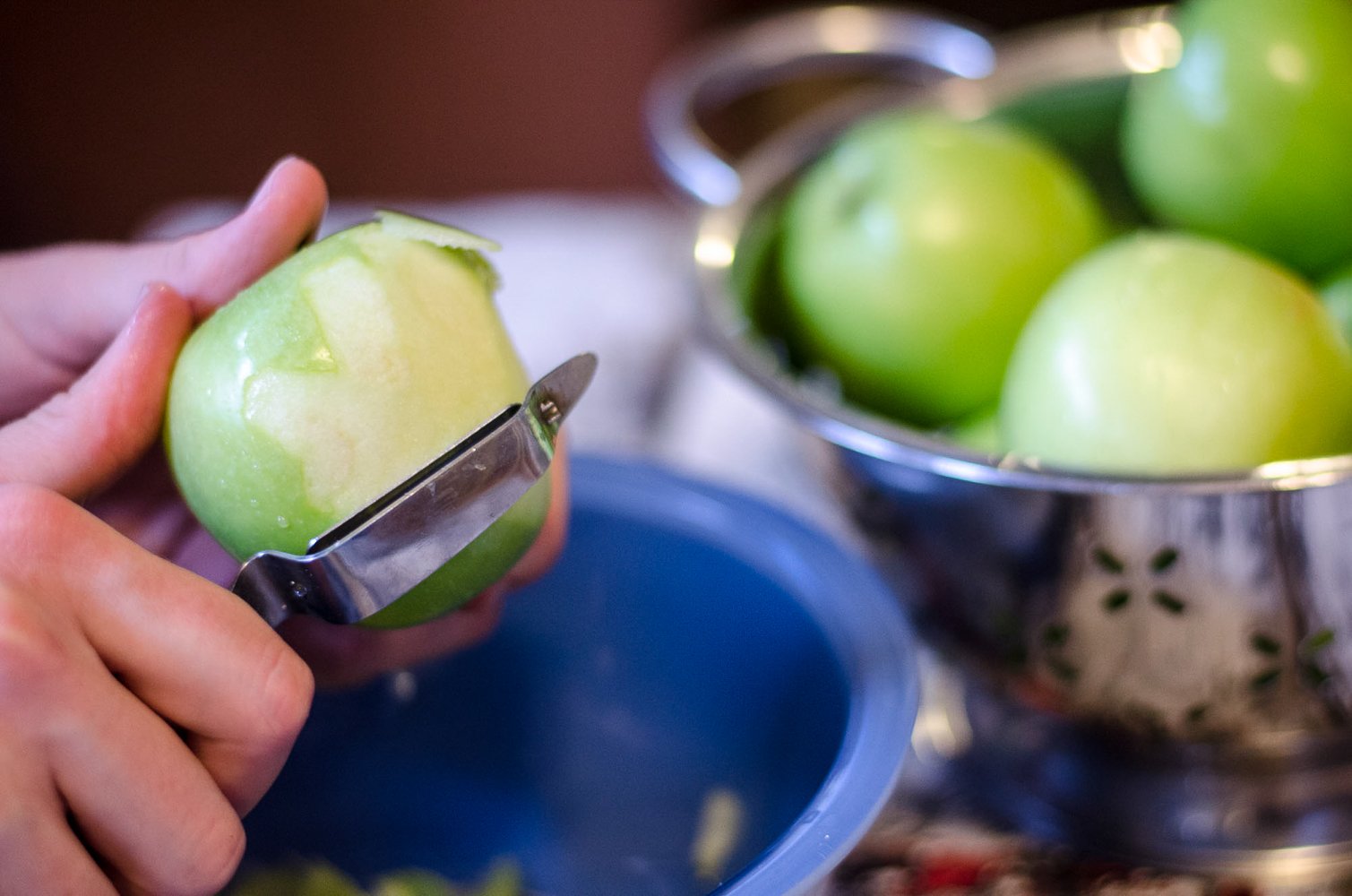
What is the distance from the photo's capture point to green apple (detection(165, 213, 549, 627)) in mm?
322

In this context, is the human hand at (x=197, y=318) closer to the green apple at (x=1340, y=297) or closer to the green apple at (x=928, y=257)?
the green apple at (x=928, y=257)

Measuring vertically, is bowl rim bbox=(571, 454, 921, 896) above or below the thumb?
below

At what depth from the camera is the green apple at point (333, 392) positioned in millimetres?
322

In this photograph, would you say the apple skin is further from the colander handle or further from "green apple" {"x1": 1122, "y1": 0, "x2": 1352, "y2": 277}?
the colander handle

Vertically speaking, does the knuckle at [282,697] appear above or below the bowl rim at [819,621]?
above

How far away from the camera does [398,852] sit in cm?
42

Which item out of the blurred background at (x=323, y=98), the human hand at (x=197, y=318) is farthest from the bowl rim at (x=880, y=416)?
the blurred background at (x=323, y=98)

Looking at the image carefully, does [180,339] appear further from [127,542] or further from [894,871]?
[894,871]

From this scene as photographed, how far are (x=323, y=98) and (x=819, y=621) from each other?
1589 mm

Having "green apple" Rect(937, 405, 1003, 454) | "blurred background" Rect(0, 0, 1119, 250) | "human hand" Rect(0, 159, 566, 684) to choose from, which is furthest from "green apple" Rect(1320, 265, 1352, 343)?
"blurred background" Rect(0, 0, 1119, 250)

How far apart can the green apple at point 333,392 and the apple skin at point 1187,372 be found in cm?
19

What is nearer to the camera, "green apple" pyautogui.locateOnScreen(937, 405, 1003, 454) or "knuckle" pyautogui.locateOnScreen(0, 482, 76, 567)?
"knuckle" pyautogui.locateOnScreen(0, 482, 76, 567)

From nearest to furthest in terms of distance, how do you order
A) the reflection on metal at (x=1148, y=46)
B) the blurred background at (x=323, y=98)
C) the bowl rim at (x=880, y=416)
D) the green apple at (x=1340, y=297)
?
1. the bowl rim at (x=880, y=416)
2. the green apple at (x=1340, y=297)
3. the reflection on metal at (x=1148, y=46)
4. the blurred background at (x=323, y=98)

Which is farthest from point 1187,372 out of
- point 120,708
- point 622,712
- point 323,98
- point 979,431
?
point 323,98
